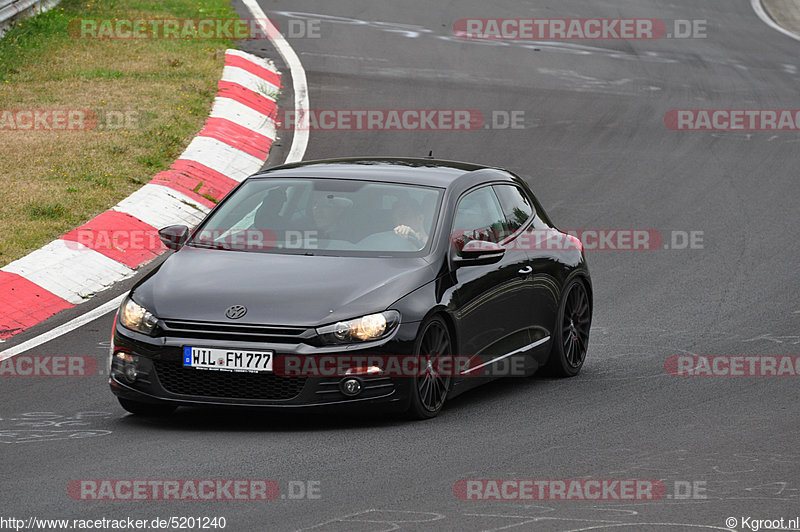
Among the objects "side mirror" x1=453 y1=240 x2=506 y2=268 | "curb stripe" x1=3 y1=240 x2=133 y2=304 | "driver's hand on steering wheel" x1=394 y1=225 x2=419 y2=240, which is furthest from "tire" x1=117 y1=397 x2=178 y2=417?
"curb stripe" x1=3 y1=240 x2=133 y2=304

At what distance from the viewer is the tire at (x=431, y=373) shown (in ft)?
25.3

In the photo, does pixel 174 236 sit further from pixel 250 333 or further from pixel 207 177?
pixel 207 177

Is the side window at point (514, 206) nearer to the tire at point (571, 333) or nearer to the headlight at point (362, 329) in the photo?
the tire at point (571, 333)

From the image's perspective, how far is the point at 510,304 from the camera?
8.91m

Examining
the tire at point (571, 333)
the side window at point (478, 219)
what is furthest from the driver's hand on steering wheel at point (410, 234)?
the tire at point (571, 333)

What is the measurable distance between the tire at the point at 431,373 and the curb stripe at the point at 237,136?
821cm

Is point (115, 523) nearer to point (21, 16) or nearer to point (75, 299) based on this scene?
point (75, 299)

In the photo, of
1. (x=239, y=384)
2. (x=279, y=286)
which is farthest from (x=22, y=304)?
(x=239, y=384)

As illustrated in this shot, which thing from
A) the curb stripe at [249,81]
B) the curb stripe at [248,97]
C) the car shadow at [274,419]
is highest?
the curb stripe at [249,81]

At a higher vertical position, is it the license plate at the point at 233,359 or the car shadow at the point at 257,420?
the license plate at the point at 233,359

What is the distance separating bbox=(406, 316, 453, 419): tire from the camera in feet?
25.3

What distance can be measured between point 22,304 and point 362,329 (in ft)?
13.6

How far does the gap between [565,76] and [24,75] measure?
8475mm

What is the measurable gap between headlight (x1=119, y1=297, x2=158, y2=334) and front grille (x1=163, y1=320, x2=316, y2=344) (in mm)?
302
